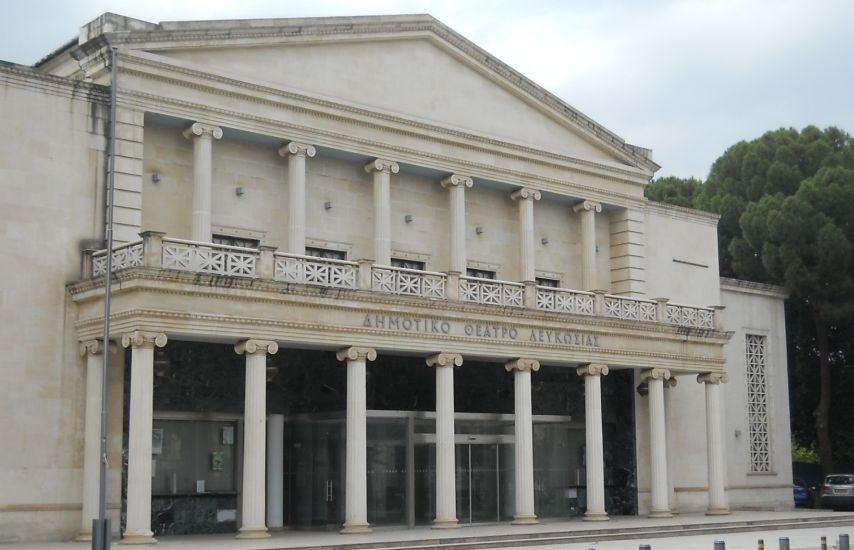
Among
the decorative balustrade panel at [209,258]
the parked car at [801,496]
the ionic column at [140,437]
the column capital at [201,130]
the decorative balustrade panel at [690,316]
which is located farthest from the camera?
the parked car at [801,496]

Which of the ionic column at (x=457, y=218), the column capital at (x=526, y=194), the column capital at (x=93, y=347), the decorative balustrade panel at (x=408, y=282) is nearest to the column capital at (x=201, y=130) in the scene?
the decorative balustrade panel at (x=408, y=282)

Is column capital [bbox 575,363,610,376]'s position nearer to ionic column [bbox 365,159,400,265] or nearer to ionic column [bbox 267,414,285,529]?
ionic column [bbox 365,159,400,265]

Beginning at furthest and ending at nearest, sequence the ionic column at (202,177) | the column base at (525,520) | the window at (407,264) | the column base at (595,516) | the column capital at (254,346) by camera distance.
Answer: the window at (407,264) < the column base at (595,516) < the column base at (525,520) < the ionic column at (202,177) < the column capital at (254,346)

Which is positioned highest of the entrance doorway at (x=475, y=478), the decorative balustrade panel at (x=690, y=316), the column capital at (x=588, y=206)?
the column capital at (x=588, y=206)

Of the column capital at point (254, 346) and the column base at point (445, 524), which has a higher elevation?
the column capital at point (254, 346)

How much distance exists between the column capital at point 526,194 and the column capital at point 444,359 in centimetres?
788

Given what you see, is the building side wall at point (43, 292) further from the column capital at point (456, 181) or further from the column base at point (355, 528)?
the column capital at point (456, 181)

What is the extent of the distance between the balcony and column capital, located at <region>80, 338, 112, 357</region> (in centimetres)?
164

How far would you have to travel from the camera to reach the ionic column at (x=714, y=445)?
37781 millimetres

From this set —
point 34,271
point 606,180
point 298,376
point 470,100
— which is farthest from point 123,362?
point 606,180

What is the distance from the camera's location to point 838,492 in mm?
44906

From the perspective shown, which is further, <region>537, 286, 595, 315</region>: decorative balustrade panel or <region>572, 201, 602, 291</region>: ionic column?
<region>572, 201, 602, 291</region>: ionic column

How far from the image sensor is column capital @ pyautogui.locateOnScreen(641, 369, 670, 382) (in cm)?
3673

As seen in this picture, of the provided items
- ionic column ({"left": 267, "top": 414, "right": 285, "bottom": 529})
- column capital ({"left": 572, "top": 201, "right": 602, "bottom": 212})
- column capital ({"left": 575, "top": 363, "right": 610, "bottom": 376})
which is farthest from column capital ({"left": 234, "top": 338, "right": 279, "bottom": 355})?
column capital ({"left": 572, "top": 201, "right": 602, "bottom": 212})
